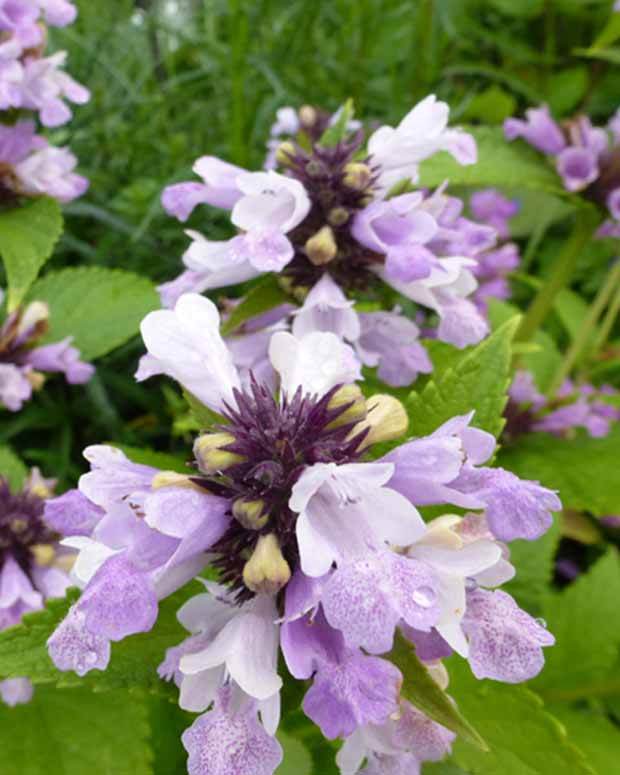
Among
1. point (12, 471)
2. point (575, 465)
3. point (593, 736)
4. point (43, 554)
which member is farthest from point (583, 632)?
point (12, 471)

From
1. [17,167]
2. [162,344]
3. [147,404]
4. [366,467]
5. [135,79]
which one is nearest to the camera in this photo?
[366,467]

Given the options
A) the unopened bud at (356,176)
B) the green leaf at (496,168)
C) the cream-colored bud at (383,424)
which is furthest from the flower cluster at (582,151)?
the cream-colored bud at (383,424)

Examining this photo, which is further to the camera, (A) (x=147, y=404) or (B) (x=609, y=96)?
(B) (x=609, y=96)

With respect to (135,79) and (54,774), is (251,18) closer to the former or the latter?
(135,79)

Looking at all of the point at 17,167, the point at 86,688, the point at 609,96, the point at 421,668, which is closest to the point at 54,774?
the point at 86,688

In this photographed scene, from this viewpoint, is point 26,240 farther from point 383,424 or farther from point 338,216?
point 383,424

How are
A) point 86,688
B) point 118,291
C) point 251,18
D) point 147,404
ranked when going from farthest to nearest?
point 251,18 → point 147,404 → point 118,291 → point 86,688
